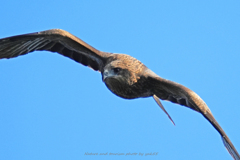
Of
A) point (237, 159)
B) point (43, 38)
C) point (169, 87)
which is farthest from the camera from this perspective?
point (43, 38)

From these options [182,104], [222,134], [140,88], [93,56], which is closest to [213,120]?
[222,134]

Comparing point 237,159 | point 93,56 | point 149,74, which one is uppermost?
point 93,56

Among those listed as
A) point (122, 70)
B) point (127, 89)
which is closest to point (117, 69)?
point (122, 70)

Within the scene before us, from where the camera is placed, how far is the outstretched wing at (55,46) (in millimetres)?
10859

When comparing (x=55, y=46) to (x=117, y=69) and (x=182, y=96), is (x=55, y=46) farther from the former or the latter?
(x=182, y=96)

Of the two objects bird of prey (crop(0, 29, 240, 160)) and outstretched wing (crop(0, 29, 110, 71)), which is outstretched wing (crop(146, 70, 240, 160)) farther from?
outstretched wing (crop(0, 29, 110, 71))

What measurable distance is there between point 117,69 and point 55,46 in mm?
2063

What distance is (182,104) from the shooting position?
34.1 ft

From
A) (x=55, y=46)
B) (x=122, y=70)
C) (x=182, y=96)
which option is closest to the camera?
(x=182, y=96)

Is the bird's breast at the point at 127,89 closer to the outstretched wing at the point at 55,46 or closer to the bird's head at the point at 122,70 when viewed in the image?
the bird's head at the point at 122,70

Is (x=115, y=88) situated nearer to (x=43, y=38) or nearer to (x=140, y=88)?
(x=140, y=88)

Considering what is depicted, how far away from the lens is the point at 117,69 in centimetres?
1012

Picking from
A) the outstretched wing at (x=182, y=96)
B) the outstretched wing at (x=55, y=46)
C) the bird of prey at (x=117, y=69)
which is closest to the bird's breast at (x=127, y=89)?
the bird of prey at (x=117, y=69)

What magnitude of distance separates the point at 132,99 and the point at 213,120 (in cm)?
214
